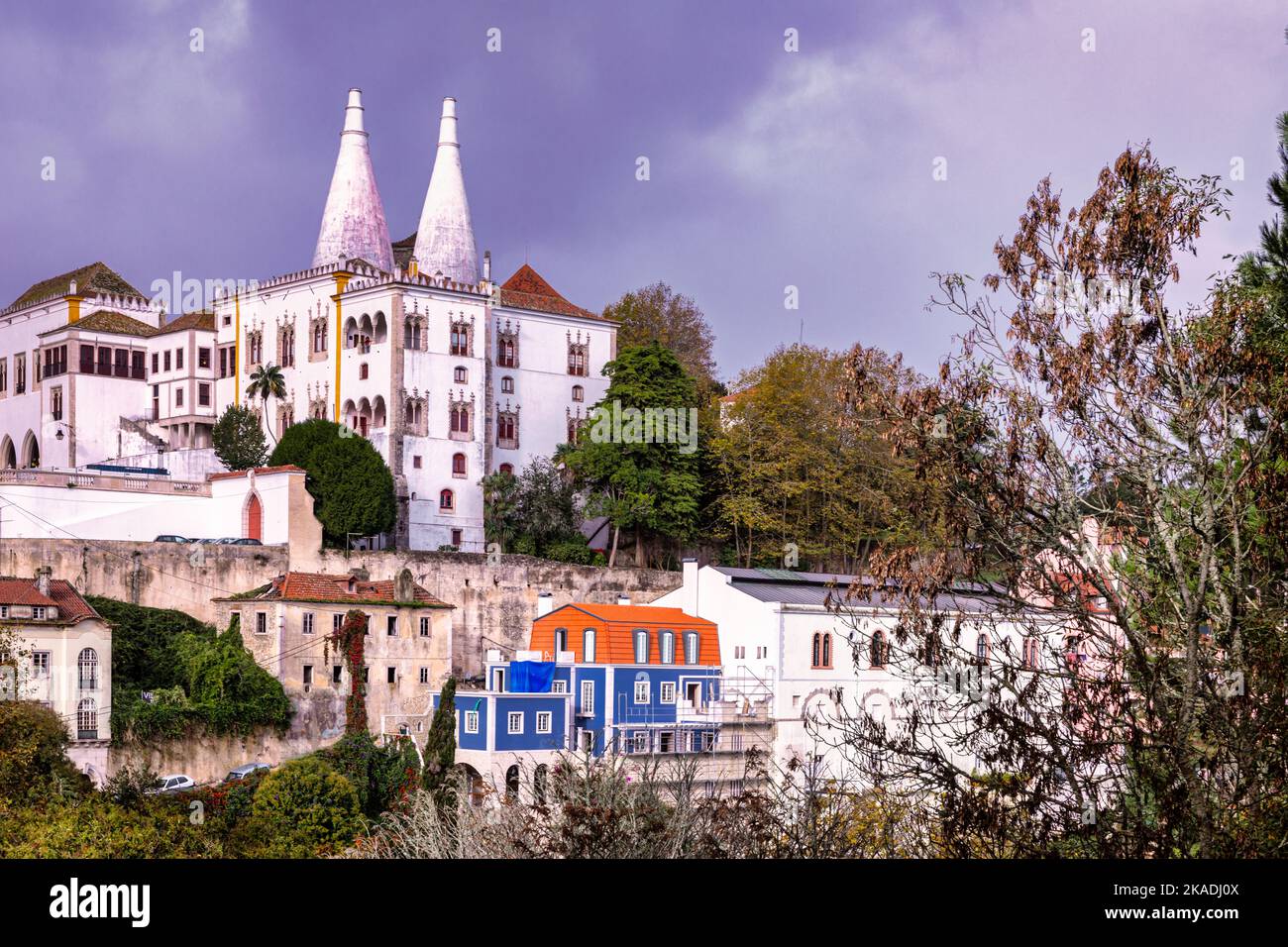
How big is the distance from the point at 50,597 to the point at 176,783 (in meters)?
6.04

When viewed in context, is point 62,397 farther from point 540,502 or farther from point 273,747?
point 273,747

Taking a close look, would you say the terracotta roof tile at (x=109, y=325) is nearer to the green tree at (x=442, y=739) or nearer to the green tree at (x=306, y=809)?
the green tree at (x=442, y=739)

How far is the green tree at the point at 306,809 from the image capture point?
35344 mm

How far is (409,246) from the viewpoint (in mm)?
75688

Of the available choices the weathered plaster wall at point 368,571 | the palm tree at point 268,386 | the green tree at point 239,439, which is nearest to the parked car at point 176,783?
the weathered plaster wall at point 368,571

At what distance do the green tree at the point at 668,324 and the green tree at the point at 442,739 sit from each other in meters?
24.6

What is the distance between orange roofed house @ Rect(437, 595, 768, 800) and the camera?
43.3 meters

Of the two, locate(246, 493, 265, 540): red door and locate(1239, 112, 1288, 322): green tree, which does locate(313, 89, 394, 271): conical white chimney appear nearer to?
locate(246, 493, 265, 540): red door

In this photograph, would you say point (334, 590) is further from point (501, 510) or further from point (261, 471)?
point (501, 510)

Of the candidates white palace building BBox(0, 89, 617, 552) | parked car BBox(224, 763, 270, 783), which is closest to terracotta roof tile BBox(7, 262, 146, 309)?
white palace building BBox(0, 89, 617, 552)

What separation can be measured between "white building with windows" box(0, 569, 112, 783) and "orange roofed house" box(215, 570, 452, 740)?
483 cm

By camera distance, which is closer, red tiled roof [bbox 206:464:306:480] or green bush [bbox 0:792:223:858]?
green bush [bbox 0:792:223:858]

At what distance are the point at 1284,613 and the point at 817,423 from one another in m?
47.2

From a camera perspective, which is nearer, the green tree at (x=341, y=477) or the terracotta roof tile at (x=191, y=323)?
Result: the green tree at (x=341, y=477)
